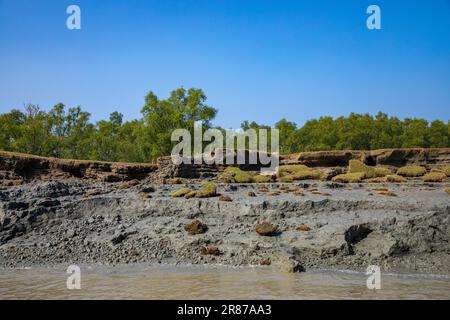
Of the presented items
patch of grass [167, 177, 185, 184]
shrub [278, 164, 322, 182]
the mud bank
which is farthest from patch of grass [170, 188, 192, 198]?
shrub [278, 164, 322, 182]

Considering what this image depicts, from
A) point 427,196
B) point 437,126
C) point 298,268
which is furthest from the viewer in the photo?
point 437,126

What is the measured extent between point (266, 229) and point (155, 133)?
37041 millimetres

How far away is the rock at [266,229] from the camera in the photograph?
833 inches

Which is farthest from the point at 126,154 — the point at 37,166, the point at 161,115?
the point at 37,166

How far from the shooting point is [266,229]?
69.6ft

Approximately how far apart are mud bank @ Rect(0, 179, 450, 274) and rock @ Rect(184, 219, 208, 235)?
0.36 feet

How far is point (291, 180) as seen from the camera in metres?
36.7

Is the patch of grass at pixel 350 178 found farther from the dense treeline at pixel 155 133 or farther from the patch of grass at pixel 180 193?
the dense treeline at pixel 155 133

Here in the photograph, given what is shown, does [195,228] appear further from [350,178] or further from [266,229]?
[350,178]

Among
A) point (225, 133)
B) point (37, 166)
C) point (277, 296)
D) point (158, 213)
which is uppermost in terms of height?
point (225, 133)

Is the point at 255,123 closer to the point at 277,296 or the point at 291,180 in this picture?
the point at 291,180

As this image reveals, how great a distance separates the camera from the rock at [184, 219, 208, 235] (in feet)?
71.7

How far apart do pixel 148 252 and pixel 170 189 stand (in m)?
9.89

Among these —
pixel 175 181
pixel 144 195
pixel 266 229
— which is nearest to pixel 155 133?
pixel 175 181
